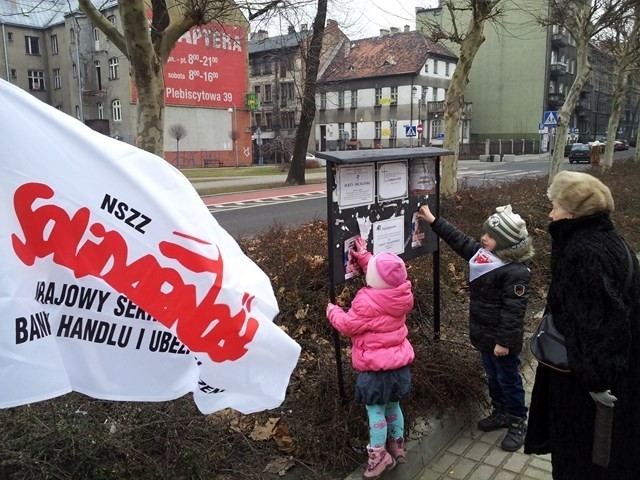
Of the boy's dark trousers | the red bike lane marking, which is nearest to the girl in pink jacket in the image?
the boy's dark trousers

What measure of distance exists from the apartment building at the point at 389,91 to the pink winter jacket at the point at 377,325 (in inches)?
2300

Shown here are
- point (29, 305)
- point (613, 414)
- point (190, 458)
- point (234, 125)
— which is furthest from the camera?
point (234, 125)

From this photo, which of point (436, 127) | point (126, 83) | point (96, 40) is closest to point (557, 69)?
point (436, 127)

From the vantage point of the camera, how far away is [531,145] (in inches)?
2354

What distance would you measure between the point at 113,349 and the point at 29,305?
1.16 feet

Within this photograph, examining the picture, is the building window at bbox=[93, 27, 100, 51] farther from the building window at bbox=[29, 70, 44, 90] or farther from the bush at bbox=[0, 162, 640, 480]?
the bush at bbox=[0, 162, 640, 480]

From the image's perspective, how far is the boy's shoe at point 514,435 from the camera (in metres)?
3.63

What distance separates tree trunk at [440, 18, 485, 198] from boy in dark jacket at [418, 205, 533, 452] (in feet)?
24.2

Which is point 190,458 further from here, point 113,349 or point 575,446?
point 575,446

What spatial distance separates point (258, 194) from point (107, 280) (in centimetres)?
2113

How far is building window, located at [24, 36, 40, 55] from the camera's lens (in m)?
60.0

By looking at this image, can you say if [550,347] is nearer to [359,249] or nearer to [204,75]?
A: [359,249]

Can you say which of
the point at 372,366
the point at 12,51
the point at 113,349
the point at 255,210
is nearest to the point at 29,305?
the point at 113,349

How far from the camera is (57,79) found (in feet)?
197
